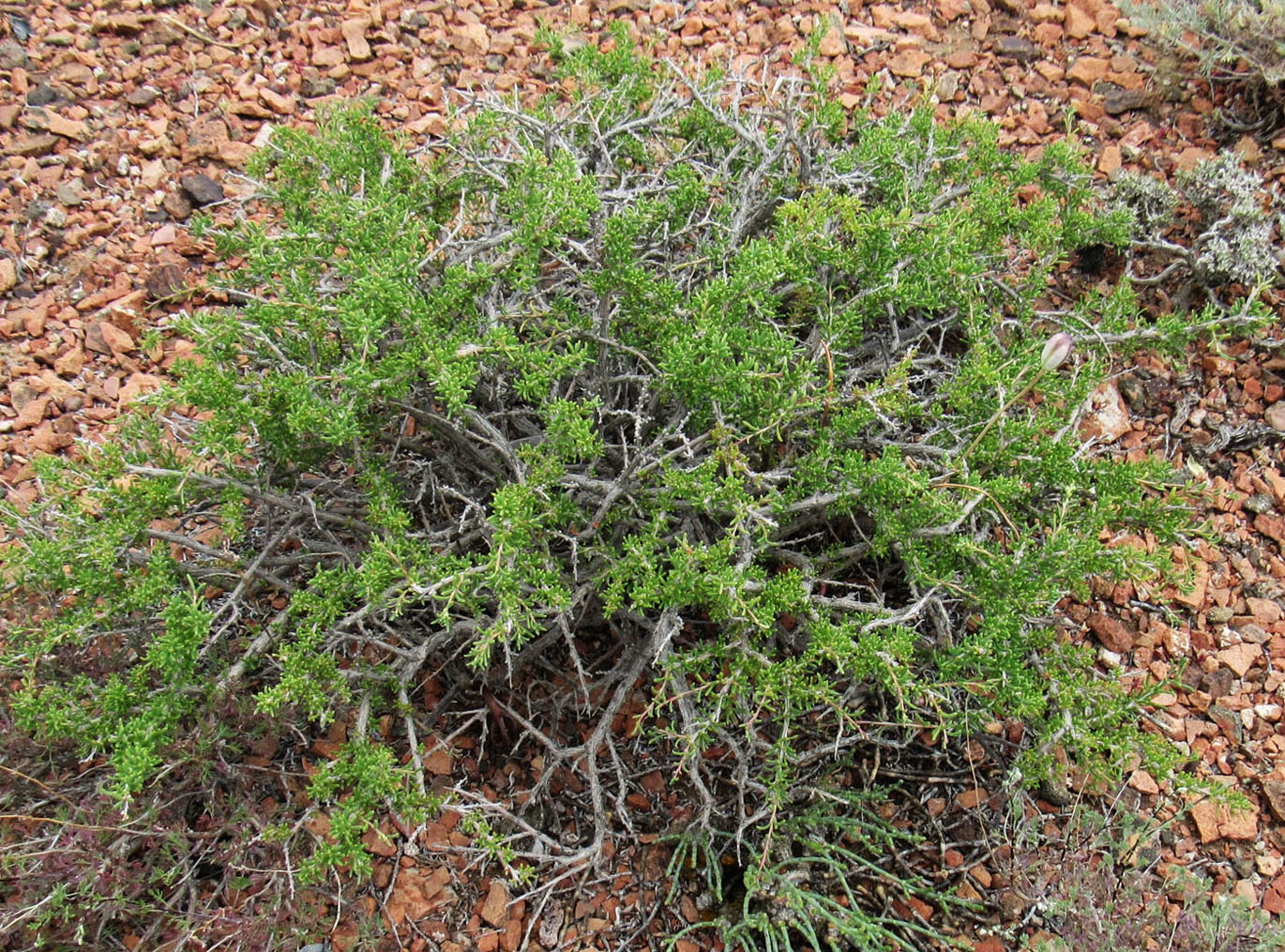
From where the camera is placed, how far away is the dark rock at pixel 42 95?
145 inches

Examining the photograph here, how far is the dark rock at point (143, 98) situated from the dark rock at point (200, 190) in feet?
1.44

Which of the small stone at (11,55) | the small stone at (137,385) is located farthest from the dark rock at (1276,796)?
the small stone at (11,55)

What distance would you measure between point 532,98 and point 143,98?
147 cm

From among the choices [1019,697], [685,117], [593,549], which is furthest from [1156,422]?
[593,549]

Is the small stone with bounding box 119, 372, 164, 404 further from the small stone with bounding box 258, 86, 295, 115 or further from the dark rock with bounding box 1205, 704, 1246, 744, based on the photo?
the dark rock with bounding box 1205, 704, 1246, 744

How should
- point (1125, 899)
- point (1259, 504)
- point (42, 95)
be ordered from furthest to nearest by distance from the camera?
1. point (42, 95)
2. point (1259, 504)
3. point (1125, 899)

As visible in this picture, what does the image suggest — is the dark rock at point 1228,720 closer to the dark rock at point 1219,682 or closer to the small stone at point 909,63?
the dark rock at point 1219,682

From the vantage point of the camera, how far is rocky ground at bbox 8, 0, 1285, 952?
2.42 metres

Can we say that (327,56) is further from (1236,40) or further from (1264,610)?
(1264,610)

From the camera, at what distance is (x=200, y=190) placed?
354 cm

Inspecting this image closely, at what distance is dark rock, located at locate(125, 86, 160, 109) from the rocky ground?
0.01 metres

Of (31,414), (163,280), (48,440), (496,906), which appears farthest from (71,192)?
(496,906)

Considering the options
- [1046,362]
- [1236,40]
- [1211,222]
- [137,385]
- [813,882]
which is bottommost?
[813,882]

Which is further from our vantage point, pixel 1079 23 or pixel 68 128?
pixel 1079 23
